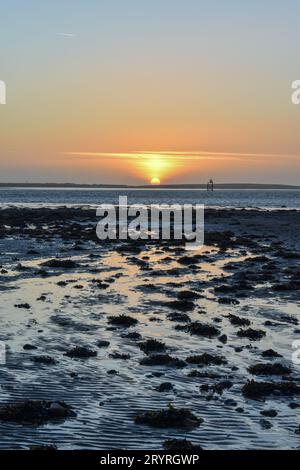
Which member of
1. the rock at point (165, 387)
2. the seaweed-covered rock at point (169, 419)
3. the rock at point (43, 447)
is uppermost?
the rock at point (43, 447)

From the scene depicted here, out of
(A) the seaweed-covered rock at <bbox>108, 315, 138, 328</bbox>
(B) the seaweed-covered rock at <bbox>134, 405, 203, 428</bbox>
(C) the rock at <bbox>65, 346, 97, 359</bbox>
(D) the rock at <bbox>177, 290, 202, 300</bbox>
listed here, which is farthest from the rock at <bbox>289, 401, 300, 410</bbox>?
→ (D) the rock at <bbox>177, 290, 202, 300</bbox>

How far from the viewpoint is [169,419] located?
10.3 meters

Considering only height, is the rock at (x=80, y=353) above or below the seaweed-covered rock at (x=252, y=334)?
above

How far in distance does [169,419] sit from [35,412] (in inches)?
97.0

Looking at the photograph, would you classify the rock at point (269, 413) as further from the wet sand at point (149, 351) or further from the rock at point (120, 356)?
the rock at point (120, 356)

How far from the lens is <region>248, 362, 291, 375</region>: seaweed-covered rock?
13.3 m

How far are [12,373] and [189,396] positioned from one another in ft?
13.5

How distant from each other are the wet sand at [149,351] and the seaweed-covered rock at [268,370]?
0.03m

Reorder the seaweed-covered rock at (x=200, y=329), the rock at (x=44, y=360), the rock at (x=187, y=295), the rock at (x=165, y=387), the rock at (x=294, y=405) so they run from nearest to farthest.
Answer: the rock at (x=294, y=405), the rock at (x=165, y=387), the rock at (x=44, y=360), the seaweed-covered rock at (x=200, y=329), the rock at (x=187, y=295)

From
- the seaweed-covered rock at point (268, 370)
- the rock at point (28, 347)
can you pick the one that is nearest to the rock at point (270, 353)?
the seaweed-covered rock at point (268, 370)

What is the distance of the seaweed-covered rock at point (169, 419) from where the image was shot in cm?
1023

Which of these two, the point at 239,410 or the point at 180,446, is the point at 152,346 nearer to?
the point at 239,410

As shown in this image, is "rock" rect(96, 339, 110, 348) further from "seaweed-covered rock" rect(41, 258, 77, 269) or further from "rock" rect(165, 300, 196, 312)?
"seaweed-covered rock" rect(41, 258, 77, 269)

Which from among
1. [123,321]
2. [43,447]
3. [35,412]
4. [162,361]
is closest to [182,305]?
[123,321]
